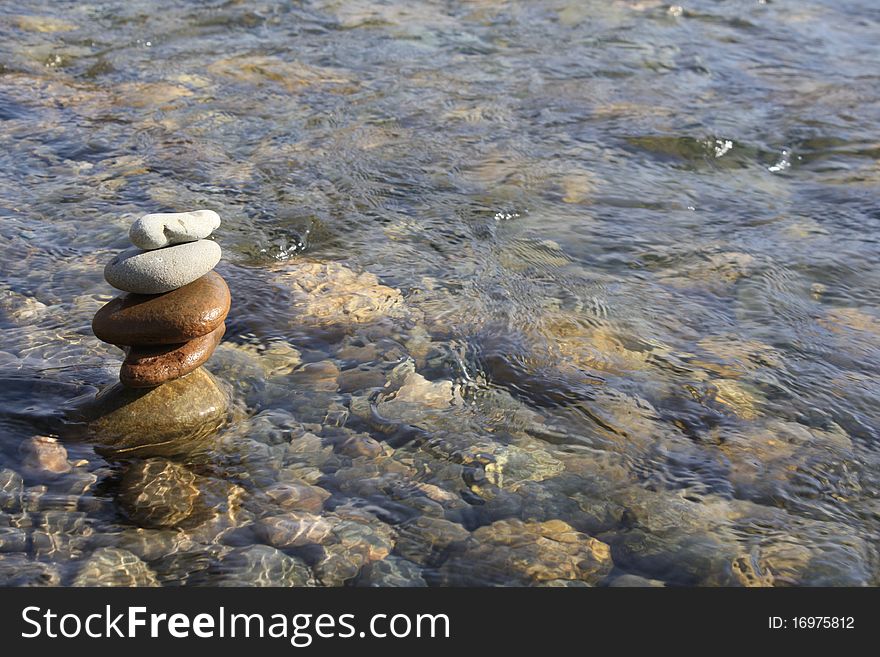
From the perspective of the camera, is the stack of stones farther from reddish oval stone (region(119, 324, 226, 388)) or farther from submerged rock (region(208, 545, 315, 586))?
submerged rock (region(208, 545, 315, 586))

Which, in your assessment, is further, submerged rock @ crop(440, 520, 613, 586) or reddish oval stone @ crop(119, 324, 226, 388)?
reddish oval stone @ crop(119, 324, 226, 388)

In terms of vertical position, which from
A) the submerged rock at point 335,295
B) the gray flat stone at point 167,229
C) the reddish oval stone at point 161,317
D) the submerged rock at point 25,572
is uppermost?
the gray flat stone at point 167,229

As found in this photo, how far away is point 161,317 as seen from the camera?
347 centimetres

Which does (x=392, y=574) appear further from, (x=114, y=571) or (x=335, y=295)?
(x=335, y=295)

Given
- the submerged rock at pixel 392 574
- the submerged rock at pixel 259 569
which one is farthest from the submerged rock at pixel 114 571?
the submerged rock at pixel 392 574

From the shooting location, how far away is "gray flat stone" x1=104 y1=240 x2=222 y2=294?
345cm

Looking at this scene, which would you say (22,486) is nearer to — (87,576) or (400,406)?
(87,576)

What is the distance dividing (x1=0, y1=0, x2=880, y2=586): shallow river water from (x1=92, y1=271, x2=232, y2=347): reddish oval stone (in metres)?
0.42

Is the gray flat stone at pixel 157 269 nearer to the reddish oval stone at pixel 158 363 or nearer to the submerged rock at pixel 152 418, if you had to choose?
the reddish oval stone at pixel 158 363

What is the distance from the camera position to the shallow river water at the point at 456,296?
3.27 meters

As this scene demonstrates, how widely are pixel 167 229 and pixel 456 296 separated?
1702 mm

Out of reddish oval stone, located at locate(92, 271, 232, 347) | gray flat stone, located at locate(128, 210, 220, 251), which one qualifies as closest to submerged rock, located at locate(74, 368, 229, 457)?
reddish oval stone, located at locate(92, 271, 232, 347)

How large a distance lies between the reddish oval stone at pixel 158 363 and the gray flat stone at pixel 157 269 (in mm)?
218

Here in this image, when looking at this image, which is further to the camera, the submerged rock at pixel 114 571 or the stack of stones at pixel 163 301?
the stack of stones at pixel 163 301
